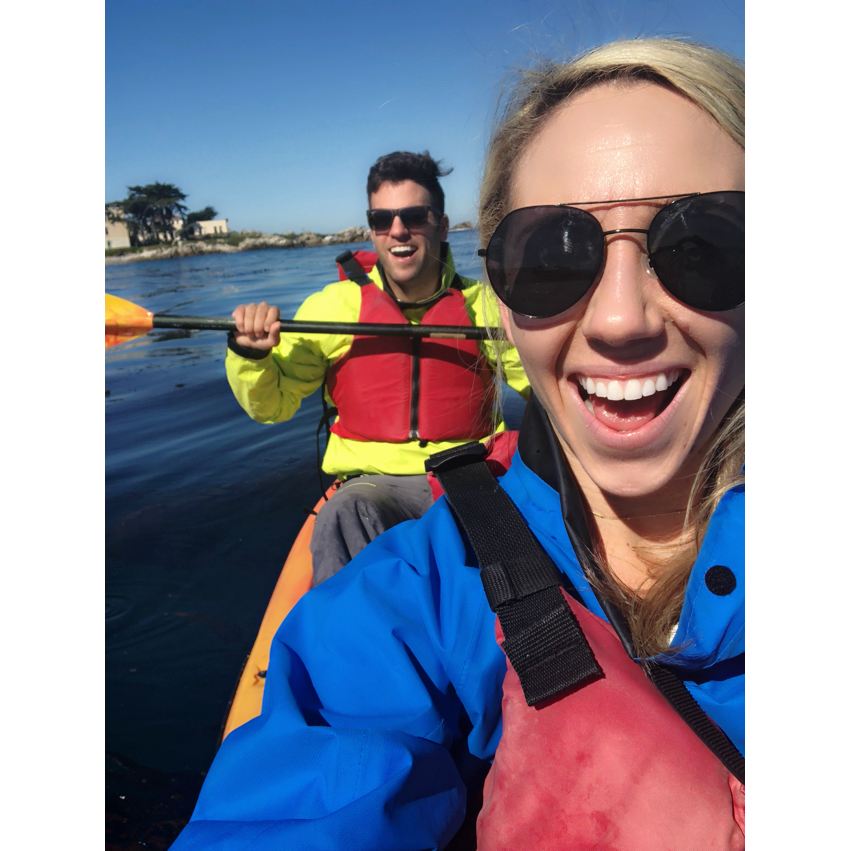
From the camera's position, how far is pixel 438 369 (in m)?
2.82

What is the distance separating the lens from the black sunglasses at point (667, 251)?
71 centimetres

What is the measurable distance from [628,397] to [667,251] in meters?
0.18

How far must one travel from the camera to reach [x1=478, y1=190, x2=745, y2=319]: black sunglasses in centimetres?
71

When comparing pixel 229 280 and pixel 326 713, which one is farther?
pixel 229 280

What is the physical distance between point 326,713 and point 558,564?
37cm

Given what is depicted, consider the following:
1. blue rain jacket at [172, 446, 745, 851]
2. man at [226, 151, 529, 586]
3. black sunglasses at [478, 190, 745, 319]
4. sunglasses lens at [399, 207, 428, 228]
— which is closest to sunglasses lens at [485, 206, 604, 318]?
black sunglasses at [478, 190, 745, 319]

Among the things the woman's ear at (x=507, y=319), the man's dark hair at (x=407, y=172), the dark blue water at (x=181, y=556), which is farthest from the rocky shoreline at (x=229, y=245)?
the woman's ear at (x=507, y=319)

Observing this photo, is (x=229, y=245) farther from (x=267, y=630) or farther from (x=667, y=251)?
(x=667, y=251)

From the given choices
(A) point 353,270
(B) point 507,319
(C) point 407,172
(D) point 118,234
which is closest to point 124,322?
(A) point 353,270

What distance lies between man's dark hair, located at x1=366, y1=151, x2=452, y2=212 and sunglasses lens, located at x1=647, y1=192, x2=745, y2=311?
97.7 inches
